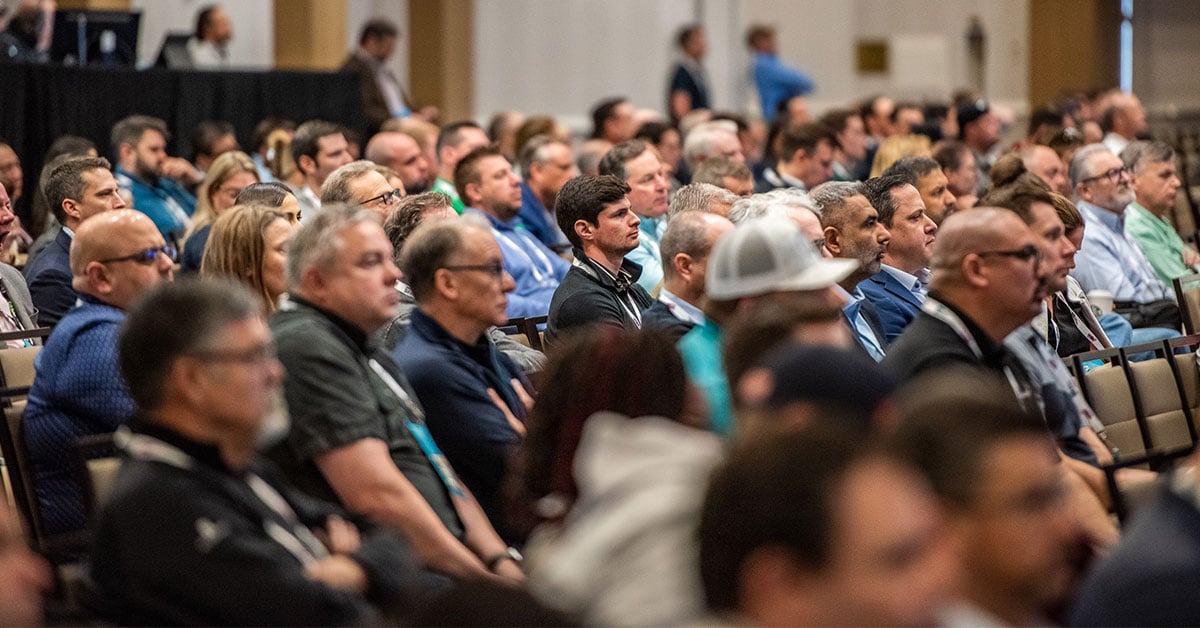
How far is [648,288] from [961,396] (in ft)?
13.3

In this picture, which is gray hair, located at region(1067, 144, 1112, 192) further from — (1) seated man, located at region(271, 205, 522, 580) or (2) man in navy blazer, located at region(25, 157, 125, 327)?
(1) seated man, located at region(271, 205, 522, 580)

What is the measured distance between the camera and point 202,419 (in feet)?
8.23

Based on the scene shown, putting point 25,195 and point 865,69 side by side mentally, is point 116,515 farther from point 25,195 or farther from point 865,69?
point 865,69

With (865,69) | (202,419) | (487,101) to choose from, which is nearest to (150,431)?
(202,419)

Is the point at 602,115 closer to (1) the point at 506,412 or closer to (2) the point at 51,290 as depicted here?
(2) the point at 51,290

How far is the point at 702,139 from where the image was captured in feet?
27.7

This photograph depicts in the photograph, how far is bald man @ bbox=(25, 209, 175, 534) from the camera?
3.47 m

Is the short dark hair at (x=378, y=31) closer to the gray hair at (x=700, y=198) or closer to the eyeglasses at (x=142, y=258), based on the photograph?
the gray hair at (x=700, y=198)

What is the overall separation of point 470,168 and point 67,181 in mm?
1767

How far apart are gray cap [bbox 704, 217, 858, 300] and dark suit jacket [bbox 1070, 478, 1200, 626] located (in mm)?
1216

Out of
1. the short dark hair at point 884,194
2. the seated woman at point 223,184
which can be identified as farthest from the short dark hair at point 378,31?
the short dark hair at point 884,194

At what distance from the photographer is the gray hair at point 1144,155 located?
762 cm

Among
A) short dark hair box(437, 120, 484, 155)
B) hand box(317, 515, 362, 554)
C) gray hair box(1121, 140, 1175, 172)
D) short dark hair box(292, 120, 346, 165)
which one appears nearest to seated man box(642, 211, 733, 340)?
hand box(317, 515, 362, 554)

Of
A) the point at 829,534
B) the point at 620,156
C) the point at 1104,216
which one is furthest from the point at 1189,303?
the point at 829,534
